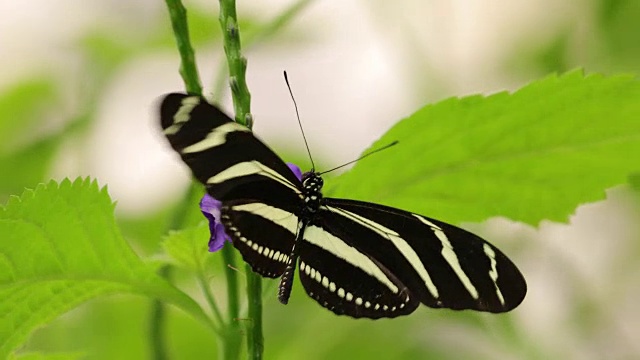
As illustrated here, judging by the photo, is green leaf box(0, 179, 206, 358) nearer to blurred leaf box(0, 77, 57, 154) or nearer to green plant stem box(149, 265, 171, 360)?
green plant stem box(149, 265, 171, 360)

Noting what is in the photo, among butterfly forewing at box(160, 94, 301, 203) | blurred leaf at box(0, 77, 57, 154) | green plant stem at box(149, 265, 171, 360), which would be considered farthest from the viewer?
blurred leaf at box(0, 77, 57, 154)

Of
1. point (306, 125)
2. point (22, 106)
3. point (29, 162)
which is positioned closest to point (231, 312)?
point (29, 162)

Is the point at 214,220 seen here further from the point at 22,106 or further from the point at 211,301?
the point at 22,106

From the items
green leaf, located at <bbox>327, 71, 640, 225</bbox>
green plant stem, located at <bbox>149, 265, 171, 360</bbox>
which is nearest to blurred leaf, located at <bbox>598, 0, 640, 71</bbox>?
green leaf, located at <bbox>327, 71, 640, 225</bbox>

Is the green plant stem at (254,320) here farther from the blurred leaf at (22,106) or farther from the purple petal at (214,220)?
the blurred leaf at (22,106)

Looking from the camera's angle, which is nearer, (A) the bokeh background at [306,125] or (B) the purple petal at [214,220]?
(B) the purple petal at [214,220]

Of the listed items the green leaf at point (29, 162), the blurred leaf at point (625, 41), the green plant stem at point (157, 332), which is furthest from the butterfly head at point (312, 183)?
the blurred leaf at point (625, 41)

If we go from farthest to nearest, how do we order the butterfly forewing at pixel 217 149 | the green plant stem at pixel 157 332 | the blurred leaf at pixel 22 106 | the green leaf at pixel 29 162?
the blurred leaf at pixel 22 106
the green leaf at pixel 29 162
the green plant stem at pixel 157 332
the butterfly forewing at pixel 217 149
